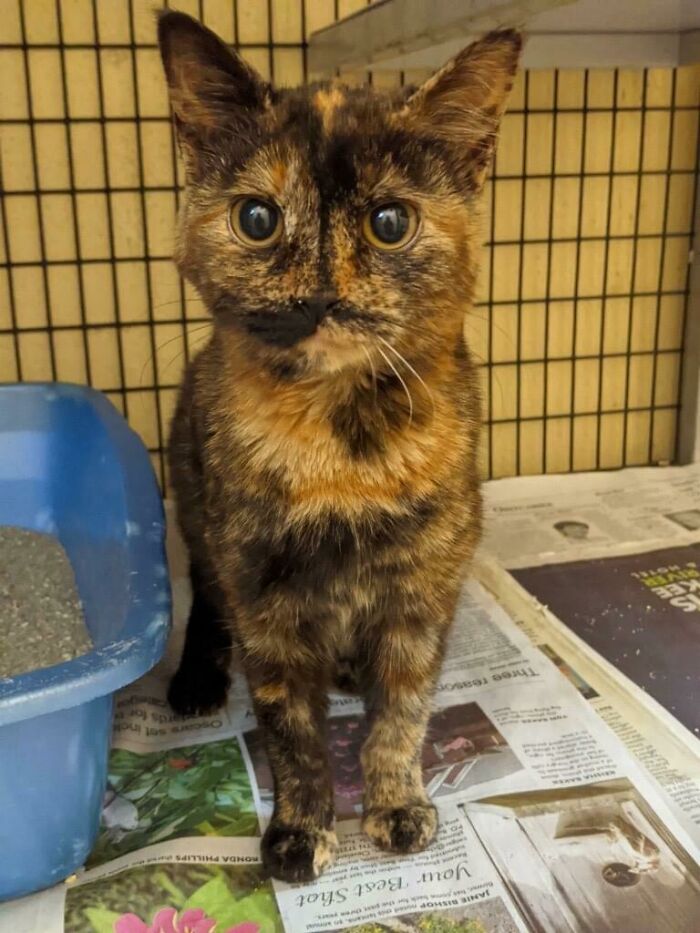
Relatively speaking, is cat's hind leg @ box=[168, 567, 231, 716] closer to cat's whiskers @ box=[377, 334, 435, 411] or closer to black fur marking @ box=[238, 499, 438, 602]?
black fur marking @ box=[238, 499, 438, 602]

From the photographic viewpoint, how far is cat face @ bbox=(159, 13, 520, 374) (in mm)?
665

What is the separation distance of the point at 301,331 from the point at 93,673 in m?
0.30

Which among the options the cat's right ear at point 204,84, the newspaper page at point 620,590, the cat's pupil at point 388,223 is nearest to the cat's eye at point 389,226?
the cat's pupil at point 388,223

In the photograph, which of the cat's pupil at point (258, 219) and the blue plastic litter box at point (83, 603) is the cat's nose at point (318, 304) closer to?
the cat's pupil at point (258, 219)

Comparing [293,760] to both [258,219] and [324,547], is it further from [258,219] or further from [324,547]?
[258,219]

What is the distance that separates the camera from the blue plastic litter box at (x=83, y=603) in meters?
0.71

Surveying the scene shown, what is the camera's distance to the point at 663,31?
1325 mm

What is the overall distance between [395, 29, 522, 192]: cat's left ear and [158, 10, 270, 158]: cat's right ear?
0.12m

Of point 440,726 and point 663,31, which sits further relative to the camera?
point 663,31

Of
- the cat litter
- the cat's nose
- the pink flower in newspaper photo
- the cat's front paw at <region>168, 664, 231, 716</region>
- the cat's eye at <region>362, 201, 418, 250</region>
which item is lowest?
the pink flower in newspaper photo

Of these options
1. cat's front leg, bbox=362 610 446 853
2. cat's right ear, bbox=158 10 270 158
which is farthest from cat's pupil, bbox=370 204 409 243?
cat's front leg, bbox=362 610 446 853

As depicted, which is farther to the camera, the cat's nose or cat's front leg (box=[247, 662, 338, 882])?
cat's front leg (box=[247, 662, 338, 882])

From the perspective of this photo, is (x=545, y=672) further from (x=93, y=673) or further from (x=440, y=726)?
(x=93, y=673)

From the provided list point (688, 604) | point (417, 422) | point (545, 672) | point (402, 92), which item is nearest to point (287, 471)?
point (417, 422)
